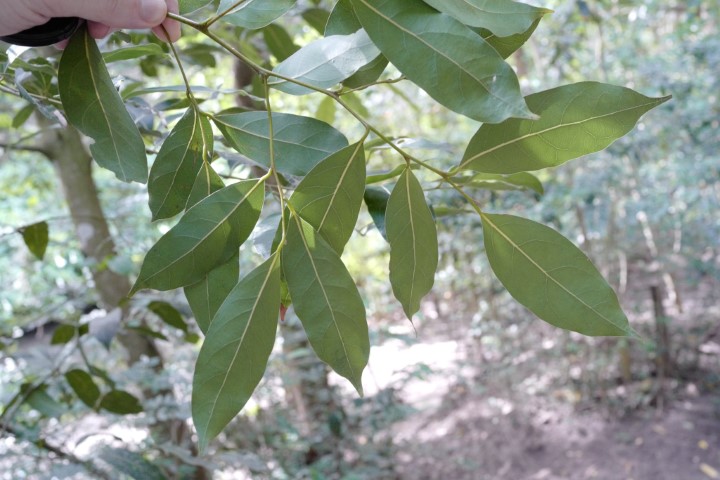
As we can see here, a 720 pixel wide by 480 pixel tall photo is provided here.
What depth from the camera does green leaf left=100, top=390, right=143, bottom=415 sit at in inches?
35.8

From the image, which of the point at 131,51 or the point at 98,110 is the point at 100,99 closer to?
the point at 98,110

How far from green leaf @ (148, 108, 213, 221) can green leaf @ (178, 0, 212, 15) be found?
0.20 ft

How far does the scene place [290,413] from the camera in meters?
2.40

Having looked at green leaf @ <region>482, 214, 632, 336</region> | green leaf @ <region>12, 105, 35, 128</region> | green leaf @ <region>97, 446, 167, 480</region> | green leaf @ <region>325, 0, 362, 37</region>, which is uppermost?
green leaf @ <region>12, 105, 35, 128</region>

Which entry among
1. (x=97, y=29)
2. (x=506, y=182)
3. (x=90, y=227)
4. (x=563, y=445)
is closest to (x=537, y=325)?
(x=563, y=445)

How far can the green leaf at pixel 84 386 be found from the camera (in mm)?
894

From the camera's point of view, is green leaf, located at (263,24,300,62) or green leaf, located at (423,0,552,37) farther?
green leaf, located at (263,24,300,62)

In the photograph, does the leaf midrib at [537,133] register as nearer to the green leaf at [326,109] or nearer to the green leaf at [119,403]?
the green leaf at [326,109]

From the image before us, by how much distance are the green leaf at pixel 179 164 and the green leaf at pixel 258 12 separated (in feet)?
0.21

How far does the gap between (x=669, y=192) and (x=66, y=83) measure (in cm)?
258

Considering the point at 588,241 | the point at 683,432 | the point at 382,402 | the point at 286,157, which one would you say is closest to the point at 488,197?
the point at 382,402

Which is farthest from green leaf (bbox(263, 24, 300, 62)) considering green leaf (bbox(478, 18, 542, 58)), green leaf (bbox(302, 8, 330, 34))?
green leaf (bbox(478, 18, 542, 58))

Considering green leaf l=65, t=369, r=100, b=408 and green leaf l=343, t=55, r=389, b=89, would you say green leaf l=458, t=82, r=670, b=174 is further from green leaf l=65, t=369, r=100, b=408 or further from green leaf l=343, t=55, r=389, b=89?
green leaf l=65, t=369, r=100, b=408

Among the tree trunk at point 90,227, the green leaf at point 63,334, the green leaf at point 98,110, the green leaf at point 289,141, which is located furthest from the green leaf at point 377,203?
the tree trunk at point 90,227
